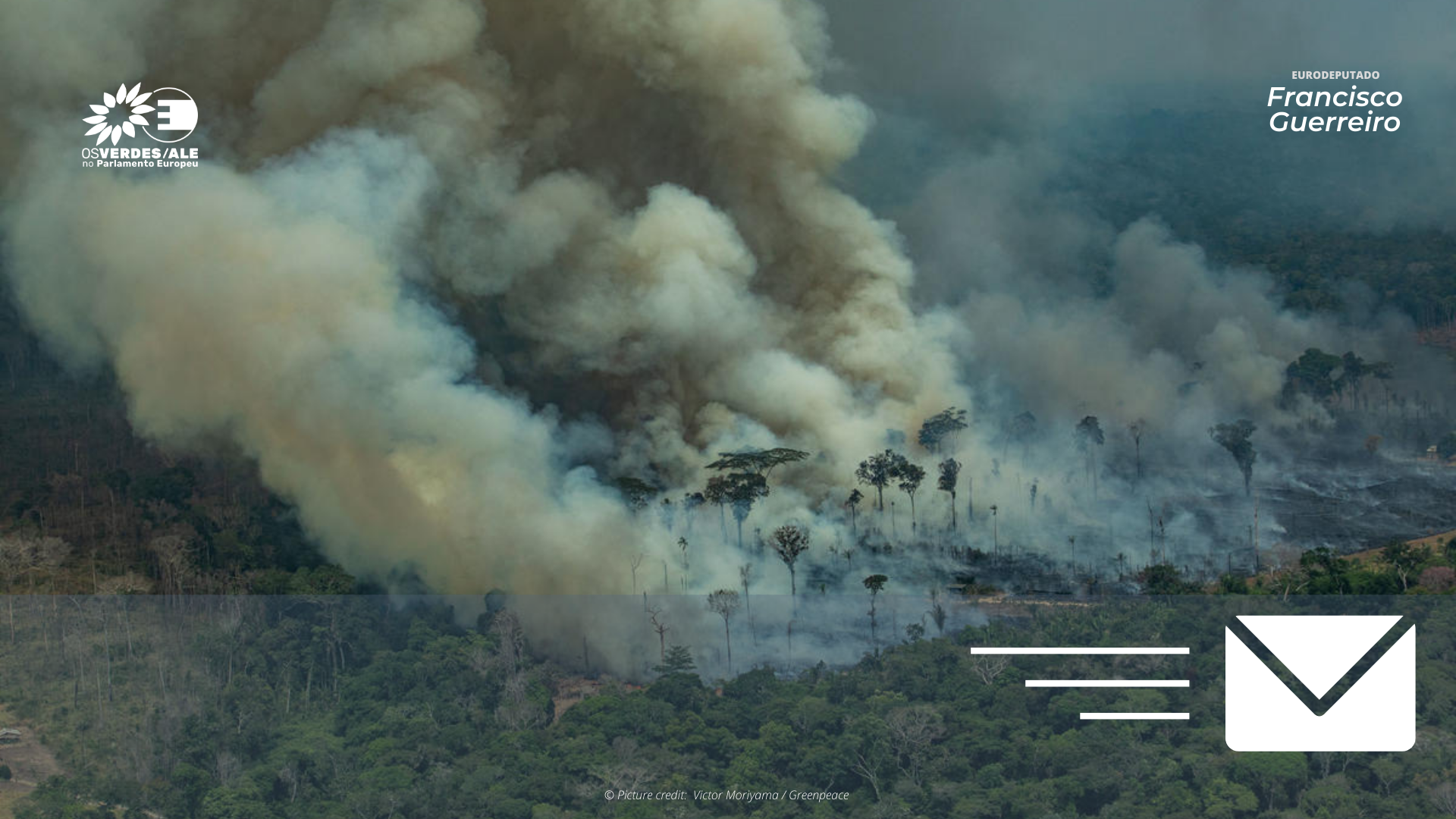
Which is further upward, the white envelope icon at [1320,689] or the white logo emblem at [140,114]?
the white logo emblem at [140,114]

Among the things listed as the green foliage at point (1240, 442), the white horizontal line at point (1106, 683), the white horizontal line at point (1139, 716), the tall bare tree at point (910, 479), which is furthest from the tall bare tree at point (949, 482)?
the white horizontal line at point (1139, 716)

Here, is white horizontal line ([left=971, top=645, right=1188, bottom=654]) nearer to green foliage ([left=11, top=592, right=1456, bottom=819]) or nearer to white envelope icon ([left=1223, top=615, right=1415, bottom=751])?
green foliage ([left=11, top=592, right=1456, bottom=819])

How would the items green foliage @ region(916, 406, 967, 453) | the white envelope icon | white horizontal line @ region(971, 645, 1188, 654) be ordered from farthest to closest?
green foliage @ region(916, 406, 967, 453) < white horizontal line @ region(971, 645, 1188, 654) < the white envelope icon

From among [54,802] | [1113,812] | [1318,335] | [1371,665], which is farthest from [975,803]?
[1318,335]

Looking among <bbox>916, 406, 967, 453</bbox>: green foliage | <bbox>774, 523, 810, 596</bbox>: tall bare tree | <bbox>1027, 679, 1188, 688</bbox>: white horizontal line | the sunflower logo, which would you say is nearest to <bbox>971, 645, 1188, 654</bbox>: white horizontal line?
<bbox>1027, 679, 1188, 688</bbox>: white horizontal line

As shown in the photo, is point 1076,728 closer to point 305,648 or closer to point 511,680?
point 511,680

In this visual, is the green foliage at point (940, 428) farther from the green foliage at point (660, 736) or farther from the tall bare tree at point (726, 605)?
the tall bare tree at point (726, 605)
